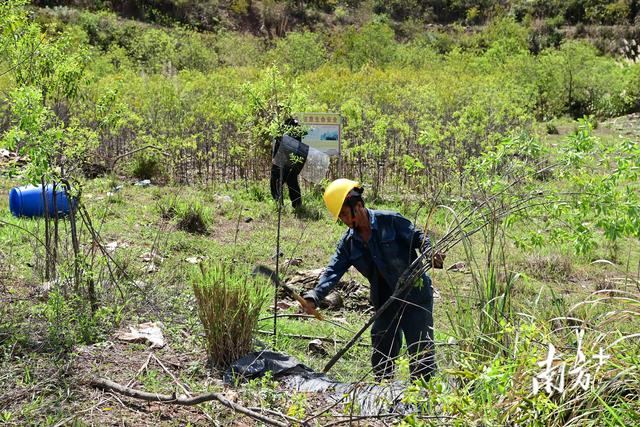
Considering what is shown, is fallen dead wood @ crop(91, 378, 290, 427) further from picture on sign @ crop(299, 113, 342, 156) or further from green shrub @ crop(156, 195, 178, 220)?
picture on sign @ crop(299, 113, 342, 156)

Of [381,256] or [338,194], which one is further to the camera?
[381,256]

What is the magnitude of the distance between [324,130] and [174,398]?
745 centimetres

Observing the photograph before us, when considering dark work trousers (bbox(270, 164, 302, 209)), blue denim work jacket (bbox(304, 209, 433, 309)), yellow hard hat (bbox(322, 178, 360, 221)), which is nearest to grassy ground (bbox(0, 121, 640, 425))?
blue denim work jacket (bbox(304, 209, 433, 309))

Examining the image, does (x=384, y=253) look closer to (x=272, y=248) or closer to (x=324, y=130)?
(x=272, y=248)

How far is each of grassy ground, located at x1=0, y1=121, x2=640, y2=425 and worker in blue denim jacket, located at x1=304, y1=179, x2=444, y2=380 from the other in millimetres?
218

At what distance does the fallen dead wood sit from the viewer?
3.34 meters

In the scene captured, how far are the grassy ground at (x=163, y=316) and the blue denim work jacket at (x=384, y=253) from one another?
26 centimetres

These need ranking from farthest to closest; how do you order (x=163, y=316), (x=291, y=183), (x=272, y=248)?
(x=291, y=183), (x=272, y=248), (x=163, y=316)

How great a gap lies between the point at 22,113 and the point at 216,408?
2033 mm

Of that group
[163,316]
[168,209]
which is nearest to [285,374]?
[163,316]

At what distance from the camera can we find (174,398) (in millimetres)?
3664

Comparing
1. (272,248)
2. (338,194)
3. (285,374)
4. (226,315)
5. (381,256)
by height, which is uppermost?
(338,194)

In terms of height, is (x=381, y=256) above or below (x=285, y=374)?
above

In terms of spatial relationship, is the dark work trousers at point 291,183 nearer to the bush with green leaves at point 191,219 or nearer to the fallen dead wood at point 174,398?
the bush with green leaves at point 191,219
